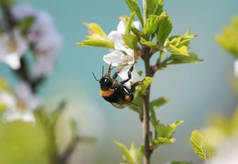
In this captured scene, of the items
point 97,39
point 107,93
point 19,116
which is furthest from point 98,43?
point 19,116

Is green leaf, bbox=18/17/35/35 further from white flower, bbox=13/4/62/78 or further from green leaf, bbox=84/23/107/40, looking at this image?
green leaf, bbox=84/23/107/40

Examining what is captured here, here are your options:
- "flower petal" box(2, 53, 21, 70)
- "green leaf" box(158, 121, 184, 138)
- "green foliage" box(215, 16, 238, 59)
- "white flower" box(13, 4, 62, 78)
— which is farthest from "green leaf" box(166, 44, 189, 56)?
"white flower" box(13, 4, 62, 78)

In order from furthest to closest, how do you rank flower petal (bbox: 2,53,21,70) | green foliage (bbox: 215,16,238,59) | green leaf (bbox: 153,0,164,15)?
flower petal (bbox: 2,53,21,70), green foliage (bbox: 215,16,238,59), green leaf (bbox: 153,0,164,15)

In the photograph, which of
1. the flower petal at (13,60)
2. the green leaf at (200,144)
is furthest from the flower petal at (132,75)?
the flower petal at (13,60)

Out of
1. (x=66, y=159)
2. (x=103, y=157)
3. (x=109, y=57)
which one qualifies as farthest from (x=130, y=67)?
(x=103, y=157)

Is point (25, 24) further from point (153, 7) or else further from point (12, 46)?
point (153, 7)

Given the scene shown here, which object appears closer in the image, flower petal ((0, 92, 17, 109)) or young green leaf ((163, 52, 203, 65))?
young green leaf ((163, 52, 203, 65))

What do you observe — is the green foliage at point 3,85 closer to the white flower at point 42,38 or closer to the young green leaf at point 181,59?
the white flower at point 42,38
